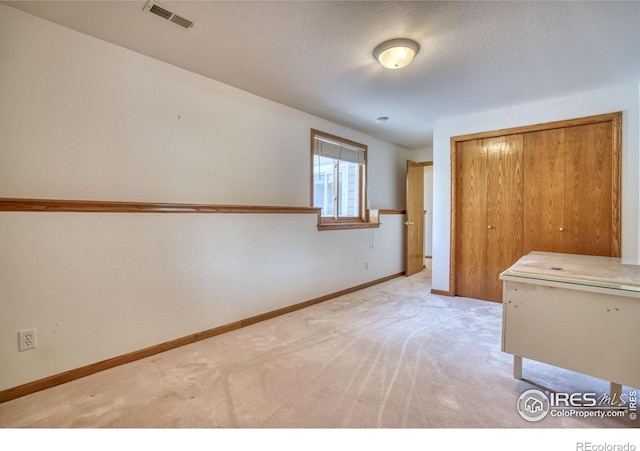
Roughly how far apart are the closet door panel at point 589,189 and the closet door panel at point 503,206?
44 cm

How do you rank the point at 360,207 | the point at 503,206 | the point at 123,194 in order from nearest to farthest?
the point at 123,194, the point at 503,206, the point at 360,207

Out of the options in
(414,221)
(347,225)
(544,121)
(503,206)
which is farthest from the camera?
(414,221)

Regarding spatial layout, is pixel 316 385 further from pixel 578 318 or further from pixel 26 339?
pixel 26 339

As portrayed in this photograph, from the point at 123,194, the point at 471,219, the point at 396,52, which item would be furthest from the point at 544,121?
the point at 123,194

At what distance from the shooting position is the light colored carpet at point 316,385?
5.19ft

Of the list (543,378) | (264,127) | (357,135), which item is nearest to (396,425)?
(543,378)

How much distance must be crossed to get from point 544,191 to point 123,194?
13.4 ft

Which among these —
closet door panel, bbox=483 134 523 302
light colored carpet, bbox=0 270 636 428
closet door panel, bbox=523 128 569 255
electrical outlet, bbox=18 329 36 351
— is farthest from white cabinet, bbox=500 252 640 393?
electrical outlet, bbox=18 329 36 351

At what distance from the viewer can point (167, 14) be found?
1.86m

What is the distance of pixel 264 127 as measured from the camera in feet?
10.3

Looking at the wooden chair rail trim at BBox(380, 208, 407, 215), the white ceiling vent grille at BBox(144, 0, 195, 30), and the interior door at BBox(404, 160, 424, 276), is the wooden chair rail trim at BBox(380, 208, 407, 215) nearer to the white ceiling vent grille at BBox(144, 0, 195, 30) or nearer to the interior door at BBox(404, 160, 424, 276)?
the interior door at BBox(404, 160, 424, 276)

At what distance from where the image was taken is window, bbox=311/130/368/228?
384 centimetres

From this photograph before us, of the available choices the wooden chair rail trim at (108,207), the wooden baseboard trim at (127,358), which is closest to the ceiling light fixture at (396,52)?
the wooden chair rail trim at (108,207)
